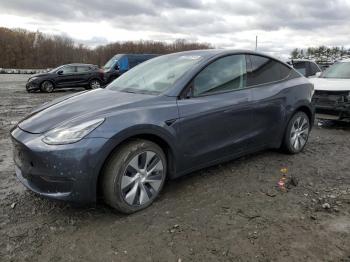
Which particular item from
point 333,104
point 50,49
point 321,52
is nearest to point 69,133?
point 333,104

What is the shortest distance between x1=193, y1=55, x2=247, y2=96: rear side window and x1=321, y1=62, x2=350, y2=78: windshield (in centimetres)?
514

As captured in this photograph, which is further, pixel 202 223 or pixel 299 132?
pixel 299 132

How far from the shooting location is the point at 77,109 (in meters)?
3.54

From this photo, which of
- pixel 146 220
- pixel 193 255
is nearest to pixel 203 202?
pixel 146 220

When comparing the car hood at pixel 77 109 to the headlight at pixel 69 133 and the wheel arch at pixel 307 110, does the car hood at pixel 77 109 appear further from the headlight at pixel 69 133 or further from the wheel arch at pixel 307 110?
the wheel arch at pixel 307 110

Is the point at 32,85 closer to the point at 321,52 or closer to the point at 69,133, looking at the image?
the point at 69,133

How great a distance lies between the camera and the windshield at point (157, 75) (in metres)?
4.01

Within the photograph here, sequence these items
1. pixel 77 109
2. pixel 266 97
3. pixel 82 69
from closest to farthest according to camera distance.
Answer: pixel 77 109
pixel 266 97
pixel 82 69

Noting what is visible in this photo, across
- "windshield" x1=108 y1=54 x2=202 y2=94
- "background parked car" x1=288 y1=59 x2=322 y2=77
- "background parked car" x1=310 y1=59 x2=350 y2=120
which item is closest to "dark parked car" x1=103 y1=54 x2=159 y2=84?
"background parked car" x1=288 y1=59 x2=322 y2=77

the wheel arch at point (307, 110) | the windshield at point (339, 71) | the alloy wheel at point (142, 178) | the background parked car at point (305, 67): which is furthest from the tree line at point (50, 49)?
the alloy wheel at point (142, 178)

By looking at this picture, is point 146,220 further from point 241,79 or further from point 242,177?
point 241,79

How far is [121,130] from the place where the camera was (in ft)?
10.6

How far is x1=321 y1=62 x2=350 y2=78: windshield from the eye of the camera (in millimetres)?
8609

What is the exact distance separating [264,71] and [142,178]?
248 cm
